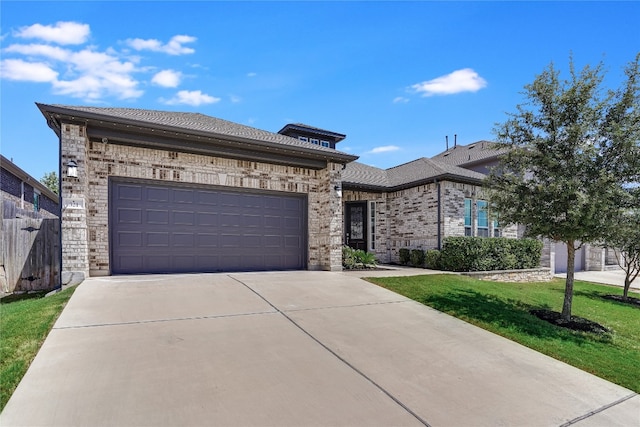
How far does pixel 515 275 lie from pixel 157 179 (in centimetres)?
1280

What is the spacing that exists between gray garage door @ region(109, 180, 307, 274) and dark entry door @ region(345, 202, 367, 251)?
395cm

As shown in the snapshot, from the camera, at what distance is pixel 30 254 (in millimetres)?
7941

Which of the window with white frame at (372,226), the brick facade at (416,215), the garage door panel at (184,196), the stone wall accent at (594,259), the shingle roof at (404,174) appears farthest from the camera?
the stone wall accent at (594,259)

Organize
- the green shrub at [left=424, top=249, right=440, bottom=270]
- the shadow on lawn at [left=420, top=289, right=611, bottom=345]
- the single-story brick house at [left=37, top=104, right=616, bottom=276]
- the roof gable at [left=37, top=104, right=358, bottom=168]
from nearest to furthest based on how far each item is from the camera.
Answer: the shadow on lawn at [left=420, top=289, right=611, bottom=345] → the roof gable at [left=37, top=104, right=358, bottom=168] → the single-story brick house at [left=37, top=104, right=616, bottom=276] → the green shrub at [left=424, top=249, right=440, bottom=270]

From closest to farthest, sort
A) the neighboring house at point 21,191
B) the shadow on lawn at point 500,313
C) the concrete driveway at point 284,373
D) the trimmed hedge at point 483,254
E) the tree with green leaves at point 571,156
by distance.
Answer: the concrete driveway at point 284,373 < the shadow on lawn at point 500,313 < the tree with green leaves at point 571,156 < the trimmed hedge at point 483,254 < the neighboring house at point 21,191

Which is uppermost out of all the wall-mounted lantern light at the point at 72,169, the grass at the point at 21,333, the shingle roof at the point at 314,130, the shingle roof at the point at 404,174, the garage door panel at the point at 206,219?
the shingle roof at the point at 314,130

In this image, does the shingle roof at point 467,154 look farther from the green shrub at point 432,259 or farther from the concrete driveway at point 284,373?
the concrete driveway at point 284,373

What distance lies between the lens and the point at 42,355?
369 centimetres

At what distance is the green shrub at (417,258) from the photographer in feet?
42.9

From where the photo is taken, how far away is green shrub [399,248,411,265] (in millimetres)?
13719

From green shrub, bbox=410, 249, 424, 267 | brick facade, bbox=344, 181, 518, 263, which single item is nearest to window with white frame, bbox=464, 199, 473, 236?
brick facade, bbox=344, 181, 518, 263

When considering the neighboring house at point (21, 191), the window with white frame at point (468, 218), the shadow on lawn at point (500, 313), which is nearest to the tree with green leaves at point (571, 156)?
the shadow on lawn at point (500, 313)

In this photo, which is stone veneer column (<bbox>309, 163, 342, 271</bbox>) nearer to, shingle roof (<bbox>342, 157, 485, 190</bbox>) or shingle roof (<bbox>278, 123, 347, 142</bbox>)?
shingle roof (<bbox>342, 157, 485, 190</bbox>)

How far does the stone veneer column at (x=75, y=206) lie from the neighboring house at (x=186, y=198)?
19 mm
